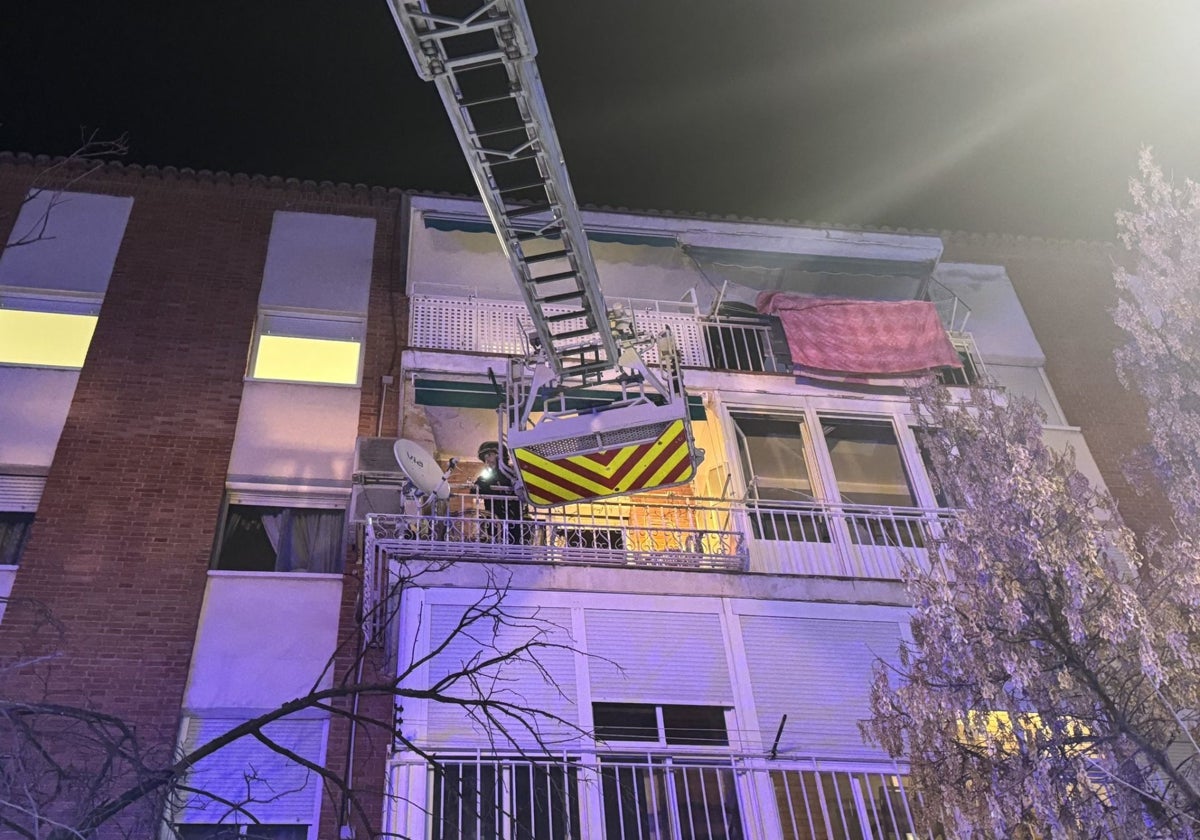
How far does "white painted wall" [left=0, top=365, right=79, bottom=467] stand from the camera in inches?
412

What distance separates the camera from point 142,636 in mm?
9297

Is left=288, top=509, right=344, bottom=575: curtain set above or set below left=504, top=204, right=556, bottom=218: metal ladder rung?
below

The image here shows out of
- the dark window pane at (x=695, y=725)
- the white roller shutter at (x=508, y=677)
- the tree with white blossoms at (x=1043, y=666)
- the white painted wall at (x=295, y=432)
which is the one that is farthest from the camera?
the white painted wall at (x=295, y=432)

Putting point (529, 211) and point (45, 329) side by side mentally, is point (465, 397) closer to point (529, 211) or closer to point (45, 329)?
point (529, 211)

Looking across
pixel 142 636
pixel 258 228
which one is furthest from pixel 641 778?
pixel 258 228

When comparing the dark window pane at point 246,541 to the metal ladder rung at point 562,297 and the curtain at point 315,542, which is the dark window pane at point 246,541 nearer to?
the curtain at point 315,542

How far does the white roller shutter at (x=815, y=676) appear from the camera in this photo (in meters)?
7.91

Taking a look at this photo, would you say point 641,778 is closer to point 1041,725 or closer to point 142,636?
point 1041,725

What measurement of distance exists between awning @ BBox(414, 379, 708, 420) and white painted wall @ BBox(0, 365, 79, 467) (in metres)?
4.18

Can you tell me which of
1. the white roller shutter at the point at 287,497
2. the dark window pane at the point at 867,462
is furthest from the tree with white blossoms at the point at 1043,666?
the white roller shutter at the point at 287,497

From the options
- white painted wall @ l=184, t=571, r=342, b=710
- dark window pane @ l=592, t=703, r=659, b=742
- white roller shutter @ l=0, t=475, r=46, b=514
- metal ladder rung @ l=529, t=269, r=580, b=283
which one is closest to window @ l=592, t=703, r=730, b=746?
dark window pane @ l=592, t=703, r=659, b=742

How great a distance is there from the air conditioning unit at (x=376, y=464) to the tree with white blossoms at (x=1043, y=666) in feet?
18.2

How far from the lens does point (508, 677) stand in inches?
300

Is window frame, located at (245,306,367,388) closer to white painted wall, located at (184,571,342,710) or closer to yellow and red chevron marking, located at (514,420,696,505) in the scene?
white painted wall, located at (184,571,342,710)
